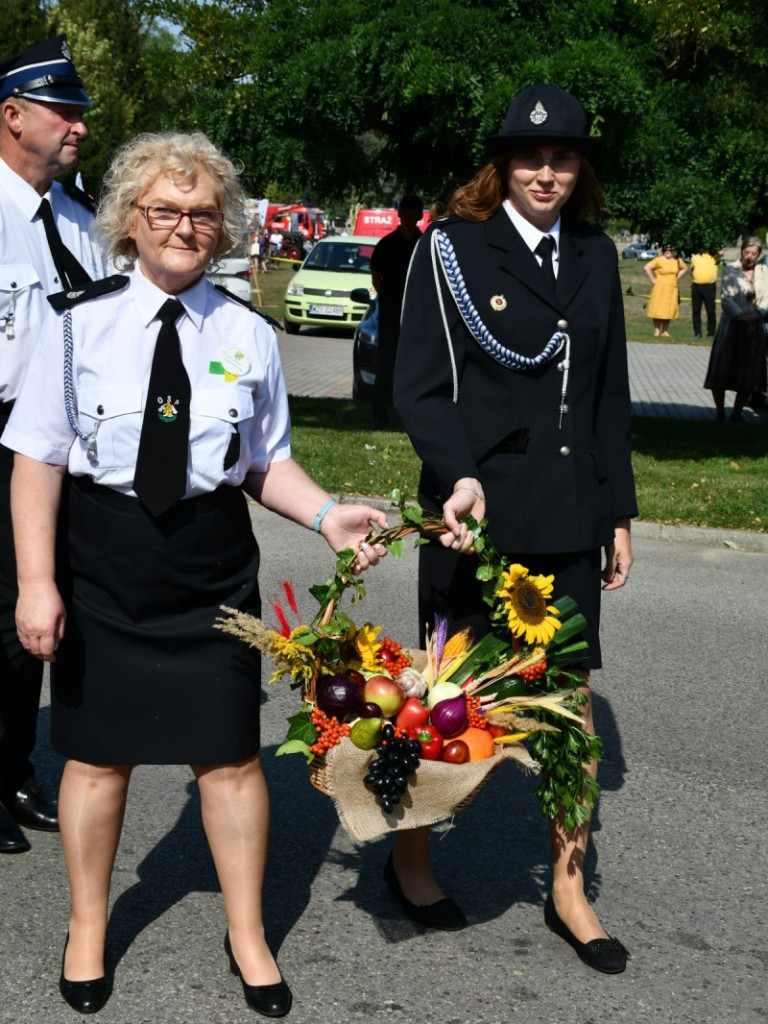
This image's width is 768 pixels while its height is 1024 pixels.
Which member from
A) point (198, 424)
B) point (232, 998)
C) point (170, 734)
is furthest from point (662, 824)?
point (198, 424)

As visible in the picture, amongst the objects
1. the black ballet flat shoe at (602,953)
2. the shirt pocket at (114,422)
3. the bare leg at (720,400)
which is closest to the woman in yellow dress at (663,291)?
the bare leg at (720,400)

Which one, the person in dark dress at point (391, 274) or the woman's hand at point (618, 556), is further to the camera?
the person in dark dress at point (391, 274)

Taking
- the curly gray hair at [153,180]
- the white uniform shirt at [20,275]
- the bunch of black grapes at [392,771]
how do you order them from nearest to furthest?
the bunch of black grapes at [392,771]
the curly gray hair at [153,180]
the white uniform shirt at [20,275]

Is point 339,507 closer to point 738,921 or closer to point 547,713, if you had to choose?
point 547,713

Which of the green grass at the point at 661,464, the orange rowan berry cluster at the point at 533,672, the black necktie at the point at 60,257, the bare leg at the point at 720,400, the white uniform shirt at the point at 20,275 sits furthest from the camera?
the bare leg at the point at 720,400

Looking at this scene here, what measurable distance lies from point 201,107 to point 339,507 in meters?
9.71

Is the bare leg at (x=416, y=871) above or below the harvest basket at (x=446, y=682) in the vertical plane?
below

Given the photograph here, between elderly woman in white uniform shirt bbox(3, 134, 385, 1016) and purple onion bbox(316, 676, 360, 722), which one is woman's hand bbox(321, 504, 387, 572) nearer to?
elderly woman in white uniform shirt bbox(3, 134, 385, 1016)

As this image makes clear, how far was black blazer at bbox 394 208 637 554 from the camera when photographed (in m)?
3.36

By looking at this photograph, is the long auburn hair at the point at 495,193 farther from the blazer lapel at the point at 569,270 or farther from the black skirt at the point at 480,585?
the black skirt at the point at 480,585

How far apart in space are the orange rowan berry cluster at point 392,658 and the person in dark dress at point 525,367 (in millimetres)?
222

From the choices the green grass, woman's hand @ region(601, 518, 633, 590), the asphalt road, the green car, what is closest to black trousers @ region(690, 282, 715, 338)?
the green car

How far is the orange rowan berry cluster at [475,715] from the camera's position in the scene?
10.4ft

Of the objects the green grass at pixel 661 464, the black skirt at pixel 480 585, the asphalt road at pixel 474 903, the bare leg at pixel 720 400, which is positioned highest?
the black skirt at pixel 480 585
